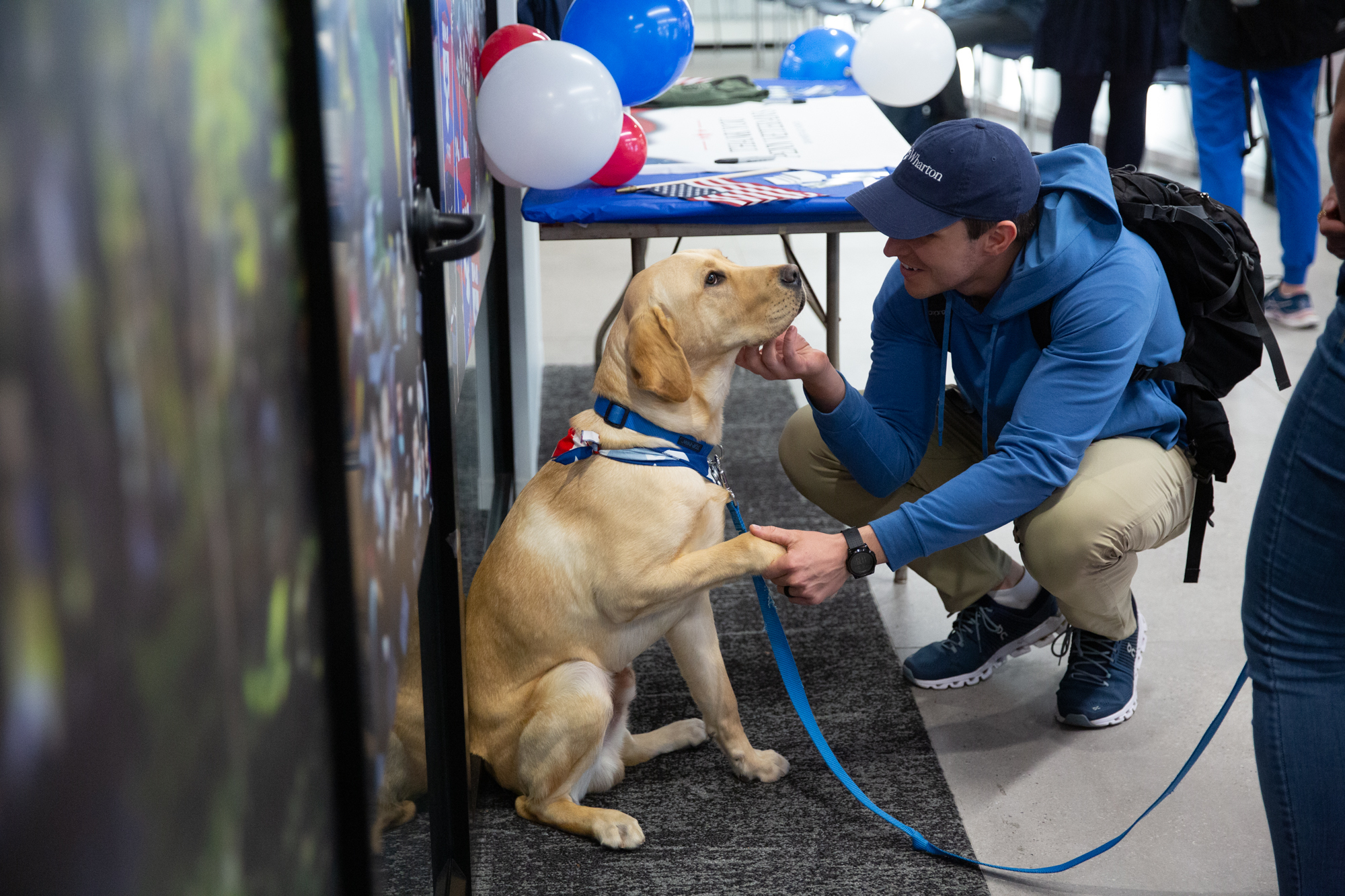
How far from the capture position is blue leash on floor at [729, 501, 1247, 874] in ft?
6.49

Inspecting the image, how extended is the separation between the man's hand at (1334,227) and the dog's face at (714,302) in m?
0.93

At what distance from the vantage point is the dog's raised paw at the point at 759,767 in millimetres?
2352

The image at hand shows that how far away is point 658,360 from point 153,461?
1562 mm

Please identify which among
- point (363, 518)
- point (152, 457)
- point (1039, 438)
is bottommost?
point (1039, 438)

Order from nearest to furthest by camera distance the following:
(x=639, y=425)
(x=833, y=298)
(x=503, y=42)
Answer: (x=639, y=425)
(x=503, y=42)
(x=833, y=298)

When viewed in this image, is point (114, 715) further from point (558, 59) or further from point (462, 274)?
point (558, 59)

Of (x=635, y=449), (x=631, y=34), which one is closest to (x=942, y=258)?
(x=635, y=449)

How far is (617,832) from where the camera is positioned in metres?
2.16

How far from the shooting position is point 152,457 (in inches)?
21.7

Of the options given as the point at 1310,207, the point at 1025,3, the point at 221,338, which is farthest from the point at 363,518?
the point at 1025,3

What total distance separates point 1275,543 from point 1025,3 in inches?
229

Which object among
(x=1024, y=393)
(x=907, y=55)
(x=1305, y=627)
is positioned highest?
(x=907, y=55)

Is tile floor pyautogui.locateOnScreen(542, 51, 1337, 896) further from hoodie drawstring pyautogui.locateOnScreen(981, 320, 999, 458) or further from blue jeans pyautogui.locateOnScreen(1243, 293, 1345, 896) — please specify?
hoodie drawstring pyautogui.locateOnScreen(981, 320, 999, 458)

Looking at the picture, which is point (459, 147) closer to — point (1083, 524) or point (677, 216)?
point (677, 216)
